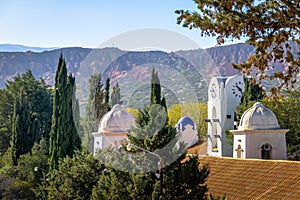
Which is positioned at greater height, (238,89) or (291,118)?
(238,89)

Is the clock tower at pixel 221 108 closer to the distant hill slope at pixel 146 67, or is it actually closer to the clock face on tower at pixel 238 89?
the clock face on tower at pixel 238 89

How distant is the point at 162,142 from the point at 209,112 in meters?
27.1

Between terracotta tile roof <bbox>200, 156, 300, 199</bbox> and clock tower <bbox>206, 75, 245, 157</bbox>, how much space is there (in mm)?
16758

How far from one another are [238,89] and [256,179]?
76.4ft

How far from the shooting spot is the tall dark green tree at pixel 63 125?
35719 mm

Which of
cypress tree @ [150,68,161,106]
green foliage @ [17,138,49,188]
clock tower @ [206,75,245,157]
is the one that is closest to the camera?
cypress tree @ [150,68,161,106]

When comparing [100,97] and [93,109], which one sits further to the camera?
[100,97]

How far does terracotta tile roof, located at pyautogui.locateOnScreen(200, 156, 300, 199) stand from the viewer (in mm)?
20109

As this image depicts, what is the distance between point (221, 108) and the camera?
43.1 metres

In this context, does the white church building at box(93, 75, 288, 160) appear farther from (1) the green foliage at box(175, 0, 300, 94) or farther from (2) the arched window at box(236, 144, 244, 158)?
(1) the green foliage at box(175, 0, 300, 94)

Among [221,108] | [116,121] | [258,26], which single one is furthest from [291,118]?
[258,26]

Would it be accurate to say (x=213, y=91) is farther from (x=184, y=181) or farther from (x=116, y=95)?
(x=184, y=181)

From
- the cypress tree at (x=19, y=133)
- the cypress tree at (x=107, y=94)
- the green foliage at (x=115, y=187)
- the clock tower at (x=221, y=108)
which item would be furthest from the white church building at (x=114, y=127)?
the cypress tree at (x=19, y=133)

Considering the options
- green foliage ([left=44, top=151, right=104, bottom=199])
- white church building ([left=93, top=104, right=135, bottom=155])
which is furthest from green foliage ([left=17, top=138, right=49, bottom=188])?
green foliage ([left=44, top=151, right=104, bottom=199])
